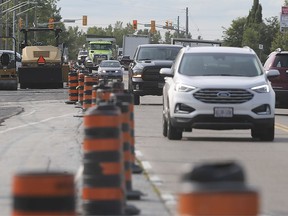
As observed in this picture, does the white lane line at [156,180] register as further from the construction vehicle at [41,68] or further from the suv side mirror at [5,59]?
the suv side mirror at [5,59]

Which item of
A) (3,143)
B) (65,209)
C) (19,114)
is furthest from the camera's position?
(19,114)

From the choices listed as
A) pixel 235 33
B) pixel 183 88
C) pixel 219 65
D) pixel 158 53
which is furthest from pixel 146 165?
pixel 235 33

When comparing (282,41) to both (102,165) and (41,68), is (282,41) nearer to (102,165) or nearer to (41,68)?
(41,68)

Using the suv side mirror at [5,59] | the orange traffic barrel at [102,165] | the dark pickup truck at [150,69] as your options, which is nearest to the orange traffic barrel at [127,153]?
the orange traffic barrel at [102,165]

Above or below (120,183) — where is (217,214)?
above

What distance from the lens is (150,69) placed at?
3114cm

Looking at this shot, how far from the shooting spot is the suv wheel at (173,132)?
18.3 m

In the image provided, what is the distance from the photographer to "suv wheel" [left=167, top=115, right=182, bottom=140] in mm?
18339

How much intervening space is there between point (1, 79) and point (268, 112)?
1277 inches

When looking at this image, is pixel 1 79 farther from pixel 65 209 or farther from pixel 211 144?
pixel 65 209

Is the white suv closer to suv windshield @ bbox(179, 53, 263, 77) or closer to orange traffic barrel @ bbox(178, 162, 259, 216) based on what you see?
suv windshield @ bbox(179, 53, 263, 77)

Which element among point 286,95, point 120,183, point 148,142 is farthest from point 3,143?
point 286,95

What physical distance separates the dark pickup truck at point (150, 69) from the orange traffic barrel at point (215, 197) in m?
26.2

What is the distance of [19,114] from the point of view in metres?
27.5
